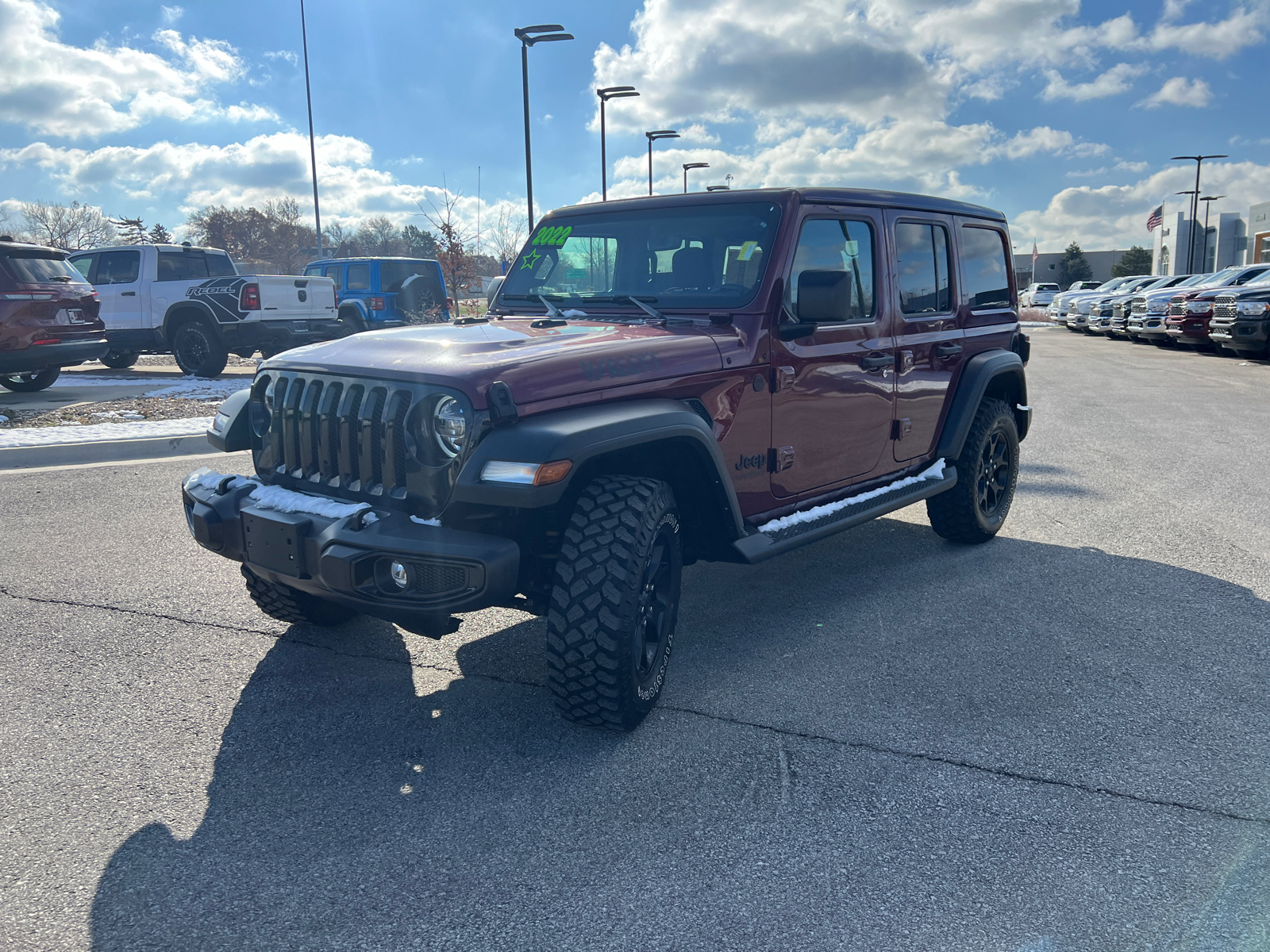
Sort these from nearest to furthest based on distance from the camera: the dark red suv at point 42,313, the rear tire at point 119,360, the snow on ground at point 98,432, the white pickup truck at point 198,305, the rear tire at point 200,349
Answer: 1. the snow on ground at point 98,432
2. the dark red suv at point 42,313
3. the white pickup truck at point 198,305
4. the rear tire at point 200,349
5. the rear tire at point 119,360

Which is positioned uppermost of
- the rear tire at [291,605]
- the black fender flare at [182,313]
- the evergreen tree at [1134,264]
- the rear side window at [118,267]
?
the evergreen tree at [1134,264]

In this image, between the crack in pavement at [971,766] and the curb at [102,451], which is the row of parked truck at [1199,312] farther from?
the crack in pavement at [971,766]

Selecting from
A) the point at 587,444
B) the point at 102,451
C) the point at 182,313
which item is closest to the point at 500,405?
the point at 587,444

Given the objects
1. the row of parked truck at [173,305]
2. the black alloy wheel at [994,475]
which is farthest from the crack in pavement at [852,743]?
the row of parked truck at [173,305]

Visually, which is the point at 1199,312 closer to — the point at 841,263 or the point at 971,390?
the point at 971,390

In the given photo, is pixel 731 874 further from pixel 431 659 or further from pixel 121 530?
pixel 121 530

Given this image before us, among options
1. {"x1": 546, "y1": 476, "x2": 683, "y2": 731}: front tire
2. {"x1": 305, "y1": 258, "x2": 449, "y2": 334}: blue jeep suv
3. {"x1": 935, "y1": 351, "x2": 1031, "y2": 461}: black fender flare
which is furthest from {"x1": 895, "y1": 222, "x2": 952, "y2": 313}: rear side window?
{"x1": 305, "y1": 258, "x2": 449, "y2": 334}: blue jeep suv

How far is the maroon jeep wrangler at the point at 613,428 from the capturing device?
302 centimetres

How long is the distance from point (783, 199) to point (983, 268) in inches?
85.6

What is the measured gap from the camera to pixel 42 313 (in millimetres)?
11344

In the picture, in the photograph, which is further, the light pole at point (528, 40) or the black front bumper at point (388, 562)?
the light pole at point (528, 40)

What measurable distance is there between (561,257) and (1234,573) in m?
3.86

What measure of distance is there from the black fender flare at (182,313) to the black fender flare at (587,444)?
479 inches

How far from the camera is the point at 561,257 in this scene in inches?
185
